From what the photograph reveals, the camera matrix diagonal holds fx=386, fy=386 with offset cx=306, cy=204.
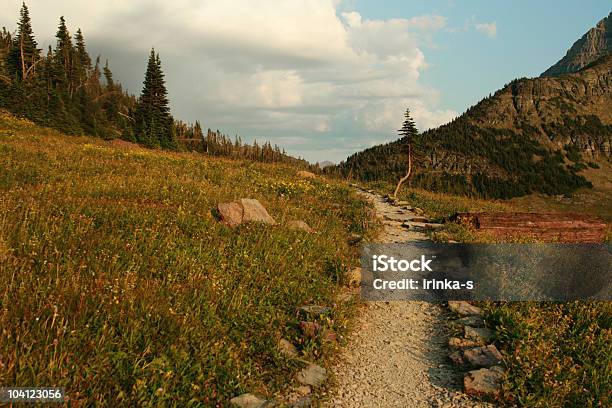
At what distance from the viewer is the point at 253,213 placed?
11.2 m

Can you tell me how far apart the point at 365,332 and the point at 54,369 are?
488 cm

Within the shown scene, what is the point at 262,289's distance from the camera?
7.15 meters

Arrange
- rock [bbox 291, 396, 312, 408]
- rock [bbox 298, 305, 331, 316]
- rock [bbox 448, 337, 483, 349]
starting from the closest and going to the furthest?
rock [bbox 291, 396, 312, 408] → rock [bbox 448, 337, 483, 349] → rock [bbox 298, 305, 331, 316]

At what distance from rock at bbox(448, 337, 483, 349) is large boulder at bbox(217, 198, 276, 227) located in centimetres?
595

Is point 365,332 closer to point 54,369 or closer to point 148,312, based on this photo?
point 148,312

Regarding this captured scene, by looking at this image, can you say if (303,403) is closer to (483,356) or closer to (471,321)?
(483,356)

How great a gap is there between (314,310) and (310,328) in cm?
67

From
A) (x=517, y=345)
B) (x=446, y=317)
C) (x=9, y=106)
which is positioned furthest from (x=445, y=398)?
(x=9, y=106)

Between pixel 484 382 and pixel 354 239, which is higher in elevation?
pixel 354 239

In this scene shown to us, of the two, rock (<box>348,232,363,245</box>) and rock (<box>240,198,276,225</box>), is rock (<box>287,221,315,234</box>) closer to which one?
rock (<box>240,198,276,225</box>)

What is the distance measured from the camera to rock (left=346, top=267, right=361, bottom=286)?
900cm

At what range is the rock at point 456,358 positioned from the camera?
596 cm

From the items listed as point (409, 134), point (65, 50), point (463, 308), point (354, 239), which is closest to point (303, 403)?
point (463, 308)

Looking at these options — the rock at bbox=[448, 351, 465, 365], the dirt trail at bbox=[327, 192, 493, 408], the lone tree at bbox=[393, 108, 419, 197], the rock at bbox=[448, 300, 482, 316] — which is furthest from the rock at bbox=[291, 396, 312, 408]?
the lone tree at bbox=[393, 108, 419, 197]
